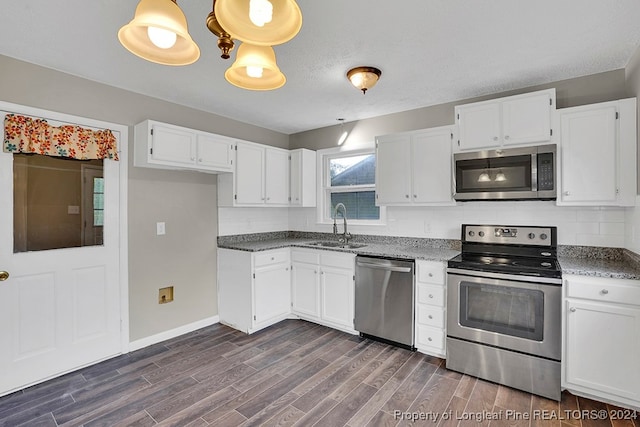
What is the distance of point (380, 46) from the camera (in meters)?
2.21

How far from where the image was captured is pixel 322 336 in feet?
11.1

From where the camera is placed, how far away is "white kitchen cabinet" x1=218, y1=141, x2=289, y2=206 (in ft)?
11.9

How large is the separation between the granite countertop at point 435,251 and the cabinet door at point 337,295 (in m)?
0.26

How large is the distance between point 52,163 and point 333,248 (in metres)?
2.56

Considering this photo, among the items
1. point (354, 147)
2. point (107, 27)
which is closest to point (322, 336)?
point (354, 147)

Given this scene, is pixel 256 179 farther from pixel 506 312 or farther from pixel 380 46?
pixel 506 312

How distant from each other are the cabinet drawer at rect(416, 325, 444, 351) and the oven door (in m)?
0.16

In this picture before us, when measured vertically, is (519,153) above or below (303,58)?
below

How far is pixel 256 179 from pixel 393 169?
5.20 ft

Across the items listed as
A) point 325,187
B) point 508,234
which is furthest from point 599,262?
point 325,187

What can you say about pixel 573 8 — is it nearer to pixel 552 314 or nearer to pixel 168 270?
pixel 552 314

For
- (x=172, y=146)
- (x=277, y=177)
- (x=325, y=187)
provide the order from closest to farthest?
(x=172, y=146) → (x=277, y=177) → (x=325, y=187)

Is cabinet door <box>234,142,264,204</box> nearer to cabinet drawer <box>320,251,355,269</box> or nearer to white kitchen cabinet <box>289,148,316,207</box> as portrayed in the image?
white kitchen cabinet <box>289,148,316,207</box>

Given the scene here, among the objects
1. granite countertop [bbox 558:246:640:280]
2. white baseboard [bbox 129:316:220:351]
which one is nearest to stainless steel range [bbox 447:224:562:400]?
granite countertop [bbox 558:246:640:280]
